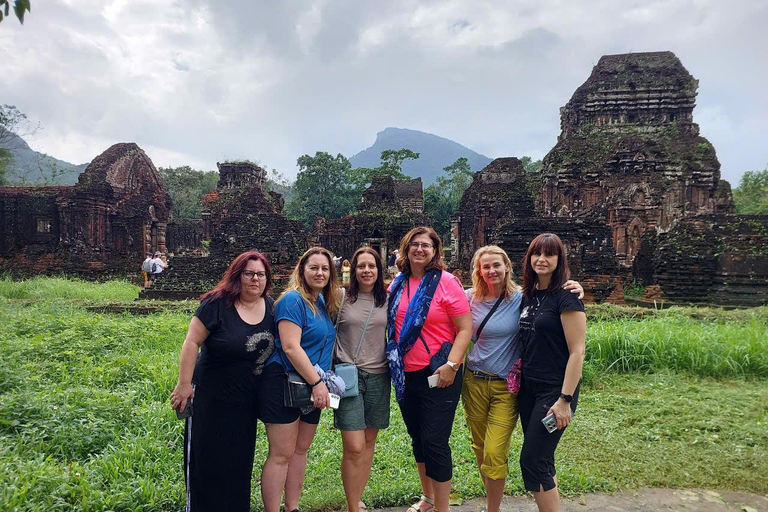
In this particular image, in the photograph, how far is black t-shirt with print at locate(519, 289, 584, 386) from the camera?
102 inches

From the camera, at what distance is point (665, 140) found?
18.7 m

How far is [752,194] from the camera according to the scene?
38.6m

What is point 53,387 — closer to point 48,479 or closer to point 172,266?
point 48,479

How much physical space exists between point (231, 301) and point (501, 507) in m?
2.36

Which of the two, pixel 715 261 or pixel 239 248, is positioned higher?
pixel 239 248

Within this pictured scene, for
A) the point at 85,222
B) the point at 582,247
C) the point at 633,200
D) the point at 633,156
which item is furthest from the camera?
the point at 85,222

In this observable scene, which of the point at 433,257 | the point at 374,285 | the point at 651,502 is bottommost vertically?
the point at 651,502

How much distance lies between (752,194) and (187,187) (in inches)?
2060

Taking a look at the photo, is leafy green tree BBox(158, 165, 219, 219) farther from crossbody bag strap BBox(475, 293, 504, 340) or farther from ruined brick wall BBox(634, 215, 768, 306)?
crossbody bag strap BBox(475, 293, 504, 340)

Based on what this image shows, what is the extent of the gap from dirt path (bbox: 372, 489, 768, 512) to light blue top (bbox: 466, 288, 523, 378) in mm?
1097

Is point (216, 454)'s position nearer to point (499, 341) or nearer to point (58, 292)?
point (499, 341)

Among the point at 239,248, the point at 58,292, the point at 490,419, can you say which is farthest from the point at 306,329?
the point at 239,248

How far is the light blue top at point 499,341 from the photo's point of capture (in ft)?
9.32

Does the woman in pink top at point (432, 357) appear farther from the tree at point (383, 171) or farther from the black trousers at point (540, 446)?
the tree at point (383, 171)
